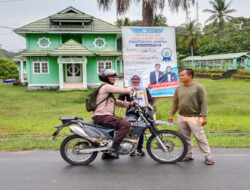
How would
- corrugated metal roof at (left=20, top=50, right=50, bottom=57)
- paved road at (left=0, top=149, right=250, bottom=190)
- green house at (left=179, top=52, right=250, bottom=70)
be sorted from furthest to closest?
green house at (left=179, top=52, right=250, bottom=70) → corrugated metal roof at (left=20, top=50, right=50, bottom=57) → paved road at (left=0, top=149, right=250, bottom=190)

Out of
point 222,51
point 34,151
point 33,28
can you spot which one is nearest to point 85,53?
point 33,28

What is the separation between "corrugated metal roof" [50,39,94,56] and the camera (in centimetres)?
2584

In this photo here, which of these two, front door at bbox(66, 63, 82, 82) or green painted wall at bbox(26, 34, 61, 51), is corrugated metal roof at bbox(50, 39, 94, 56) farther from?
front door at bbox(66, 63, 82, 82)

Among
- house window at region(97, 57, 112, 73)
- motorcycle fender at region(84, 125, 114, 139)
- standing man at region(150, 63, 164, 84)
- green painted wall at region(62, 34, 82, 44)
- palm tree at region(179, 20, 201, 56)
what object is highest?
palm tree at region(179, 20, 201, 56)

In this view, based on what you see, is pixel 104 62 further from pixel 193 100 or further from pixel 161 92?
pixel 193 100

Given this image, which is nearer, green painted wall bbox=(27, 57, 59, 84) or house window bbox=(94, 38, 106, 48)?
green painted wall bbox=(27, 57, 59, 84)

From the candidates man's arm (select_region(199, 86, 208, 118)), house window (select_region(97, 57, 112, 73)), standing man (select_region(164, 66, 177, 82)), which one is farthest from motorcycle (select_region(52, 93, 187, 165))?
→ house window (select_region(97, 57, 112, 73))

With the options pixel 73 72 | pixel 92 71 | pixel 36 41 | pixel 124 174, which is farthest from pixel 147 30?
pixel 36 41

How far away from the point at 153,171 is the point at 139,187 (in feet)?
2.66

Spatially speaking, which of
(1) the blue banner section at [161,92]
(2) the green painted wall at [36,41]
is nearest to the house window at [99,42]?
(2) the green painted wall at [36,41]

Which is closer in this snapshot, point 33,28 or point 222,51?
point 33,28

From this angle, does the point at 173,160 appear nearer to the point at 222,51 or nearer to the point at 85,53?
the point at 85,53

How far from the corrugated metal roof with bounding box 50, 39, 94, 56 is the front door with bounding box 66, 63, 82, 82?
252 cm

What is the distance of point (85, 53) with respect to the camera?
26094 mm
